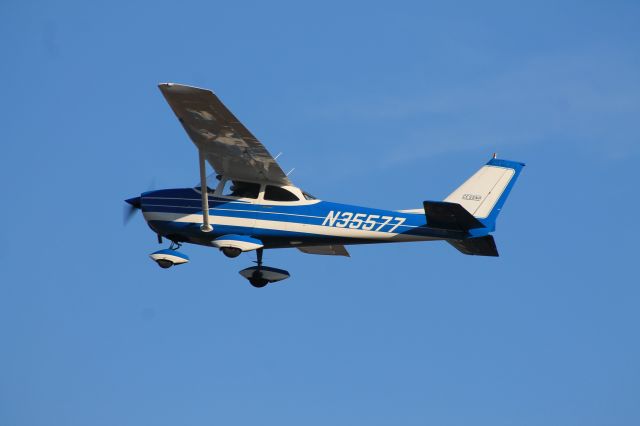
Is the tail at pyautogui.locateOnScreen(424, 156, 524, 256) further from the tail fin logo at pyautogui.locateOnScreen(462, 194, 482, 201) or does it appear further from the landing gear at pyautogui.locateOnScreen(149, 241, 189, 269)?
the landing gear at pyautogui.locateOnScreen(149, 241, 189, 269)

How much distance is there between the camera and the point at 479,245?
75.8 feet

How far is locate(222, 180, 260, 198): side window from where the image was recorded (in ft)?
78.0

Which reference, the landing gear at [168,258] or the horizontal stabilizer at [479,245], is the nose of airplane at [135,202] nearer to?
the landing gear at [168,258]

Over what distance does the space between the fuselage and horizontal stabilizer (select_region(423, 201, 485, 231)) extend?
465 millimetres

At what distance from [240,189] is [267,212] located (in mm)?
766

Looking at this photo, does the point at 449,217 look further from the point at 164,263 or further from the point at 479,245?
the point at 164,263

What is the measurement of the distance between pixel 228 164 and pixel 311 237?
2.15 metres

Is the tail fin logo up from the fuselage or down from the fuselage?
up

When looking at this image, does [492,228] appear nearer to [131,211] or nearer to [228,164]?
[228,164]

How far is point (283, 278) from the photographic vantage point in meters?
24.6

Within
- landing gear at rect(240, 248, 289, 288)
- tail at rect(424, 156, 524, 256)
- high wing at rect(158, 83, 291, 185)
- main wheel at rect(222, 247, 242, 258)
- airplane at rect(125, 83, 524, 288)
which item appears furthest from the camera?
landing gear at rect(240, 248, 289, 288)

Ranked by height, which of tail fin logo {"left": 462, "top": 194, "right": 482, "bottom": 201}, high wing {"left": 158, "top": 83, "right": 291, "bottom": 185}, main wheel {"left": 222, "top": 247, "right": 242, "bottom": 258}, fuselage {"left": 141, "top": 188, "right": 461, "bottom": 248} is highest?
tail fin logo {"left": 462, "top": 194, "right": 482, "bottom": 201}

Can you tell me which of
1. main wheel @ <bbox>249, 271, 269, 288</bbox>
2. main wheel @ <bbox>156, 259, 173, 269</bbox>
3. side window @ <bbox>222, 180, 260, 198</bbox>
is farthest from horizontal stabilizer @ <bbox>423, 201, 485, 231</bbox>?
main wheel @ <bbox>156, 259, 173, 269</bbox>

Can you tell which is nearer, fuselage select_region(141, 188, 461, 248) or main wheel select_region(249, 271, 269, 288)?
fuselage select_region(141, 188, 461, 248)
